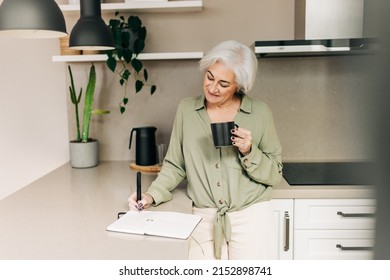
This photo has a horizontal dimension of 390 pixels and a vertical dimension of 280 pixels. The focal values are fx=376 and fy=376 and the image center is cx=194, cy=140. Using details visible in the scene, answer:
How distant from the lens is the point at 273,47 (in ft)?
5.02

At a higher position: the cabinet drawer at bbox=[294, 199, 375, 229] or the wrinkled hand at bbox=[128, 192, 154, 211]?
the wrinkled hand at bbox=[128, 192, 154, 211]

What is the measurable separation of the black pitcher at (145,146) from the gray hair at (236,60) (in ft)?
1.97

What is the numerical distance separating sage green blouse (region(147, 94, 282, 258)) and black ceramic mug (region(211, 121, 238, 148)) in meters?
0.13

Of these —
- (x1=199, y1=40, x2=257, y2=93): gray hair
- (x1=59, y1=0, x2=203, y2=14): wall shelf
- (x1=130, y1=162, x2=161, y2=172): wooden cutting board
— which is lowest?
(x1=130, y1=162, x2=161, y2=172): wooden cutting board

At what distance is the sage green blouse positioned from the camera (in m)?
1.33

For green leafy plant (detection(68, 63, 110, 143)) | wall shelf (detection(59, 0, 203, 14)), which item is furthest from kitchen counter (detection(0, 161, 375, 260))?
wall shelf (detection(59, 0, 203, 14))

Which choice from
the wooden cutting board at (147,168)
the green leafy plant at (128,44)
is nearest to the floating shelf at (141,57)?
the green leafy plant at (128,44)

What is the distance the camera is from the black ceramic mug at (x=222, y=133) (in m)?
1.20

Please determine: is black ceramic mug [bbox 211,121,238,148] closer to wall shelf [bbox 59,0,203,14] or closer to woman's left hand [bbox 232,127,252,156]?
woman's left hand [bbox 232,127,252,156]

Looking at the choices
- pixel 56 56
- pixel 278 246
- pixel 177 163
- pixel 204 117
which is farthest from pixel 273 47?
pixel 56 56

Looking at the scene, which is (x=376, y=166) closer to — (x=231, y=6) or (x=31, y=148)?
(x=231, y=6)

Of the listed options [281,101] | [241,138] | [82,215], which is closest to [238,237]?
[241,138]

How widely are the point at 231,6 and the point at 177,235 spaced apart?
4.43 feet

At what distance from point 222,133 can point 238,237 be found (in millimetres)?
406
